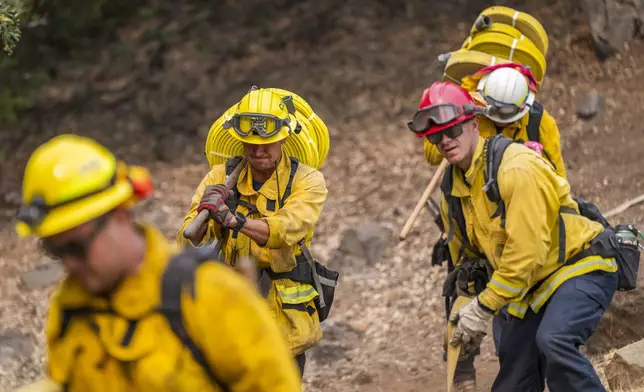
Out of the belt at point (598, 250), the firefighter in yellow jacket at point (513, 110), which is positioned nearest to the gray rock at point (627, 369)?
the firefighter in yellow jacket at point (513, 110)

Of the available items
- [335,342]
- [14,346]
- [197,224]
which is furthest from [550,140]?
[14,346]

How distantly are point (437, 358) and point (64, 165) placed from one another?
6.20 meters

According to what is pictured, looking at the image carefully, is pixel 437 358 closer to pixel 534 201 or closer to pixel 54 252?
pixel 534 201

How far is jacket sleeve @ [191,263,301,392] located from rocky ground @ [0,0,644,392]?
242 inches

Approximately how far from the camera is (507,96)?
251 inches

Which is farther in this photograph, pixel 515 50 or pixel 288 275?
pixel 515 50

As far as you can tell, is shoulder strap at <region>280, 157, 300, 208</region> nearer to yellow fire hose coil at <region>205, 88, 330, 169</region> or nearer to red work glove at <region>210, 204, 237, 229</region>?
yellow fire hose coil at <region>205, 88, 330, 169</region>

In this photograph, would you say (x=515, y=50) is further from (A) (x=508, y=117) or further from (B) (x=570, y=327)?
(B) (x=570, y=327)

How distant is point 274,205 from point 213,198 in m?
0.40

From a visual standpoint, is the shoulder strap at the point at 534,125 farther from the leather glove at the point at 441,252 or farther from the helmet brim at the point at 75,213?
the helmet brim at the point at 75,213

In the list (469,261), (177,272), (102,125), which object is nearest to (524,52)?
(469,261)

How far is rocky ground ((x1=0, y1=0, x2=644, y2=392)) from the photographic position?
31.7 ft

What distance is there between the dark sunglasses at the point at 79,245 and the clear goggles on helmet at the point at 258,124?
9.26 ft

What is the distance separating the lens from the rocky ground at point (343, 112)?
9.67m
